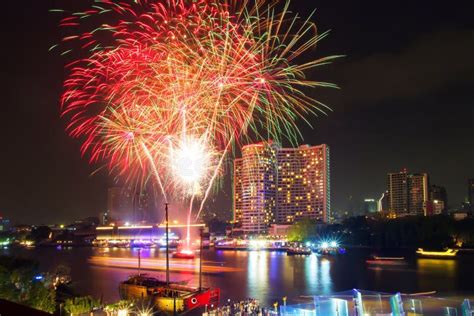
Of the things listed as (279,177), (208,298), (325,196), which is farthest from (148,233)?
(208,298)

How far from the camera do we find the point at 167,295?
18.0 meters

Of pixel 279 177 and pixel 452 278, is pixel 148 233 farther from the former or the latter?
pixel 452 278

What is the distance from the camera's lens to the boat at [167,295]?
56.3 feet

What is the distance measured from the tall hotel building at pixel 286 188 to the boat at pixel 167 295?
225 ft

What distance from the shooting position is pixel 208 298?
719 inches

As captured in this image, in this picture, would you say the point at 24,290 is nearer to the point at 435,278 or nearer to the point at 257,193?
the point at 435,278

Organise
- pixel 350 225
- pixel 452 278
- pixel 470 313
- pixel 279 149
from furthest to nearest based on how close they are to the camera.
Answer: pixel 279 149
pixel 350 225
pixel 452 278
pixel 470 313

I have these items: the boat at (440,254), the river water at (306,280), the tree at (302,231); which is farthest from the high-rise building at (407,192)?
the river water at (306,280)

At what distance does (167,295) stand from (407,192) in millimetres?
116092

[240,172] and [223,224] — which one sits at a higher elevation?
[240,172]

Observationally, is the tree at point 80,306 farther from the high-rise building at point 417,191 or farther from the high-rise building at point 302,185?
the high-rise building at point 417,191

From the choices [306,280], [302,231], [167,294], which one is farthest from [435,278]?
[302,231]

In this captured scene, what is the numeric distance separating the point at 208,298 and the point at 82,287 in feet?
33.8

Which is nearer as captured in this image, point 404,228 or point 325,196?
point 404,228
